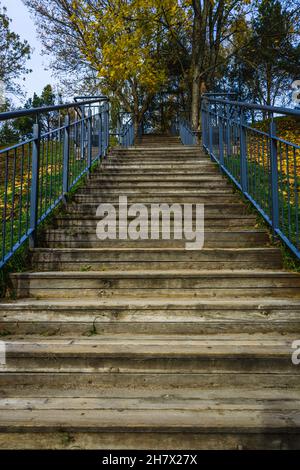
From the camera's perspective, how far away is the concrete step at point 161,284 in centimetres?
281

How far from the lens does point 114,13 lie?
11.3 m

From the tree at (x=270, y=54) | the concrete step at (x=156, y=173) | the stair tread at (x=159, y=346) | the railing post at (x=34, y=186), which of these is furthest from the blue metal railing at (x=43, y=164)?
the tree at (x=270, y=54)

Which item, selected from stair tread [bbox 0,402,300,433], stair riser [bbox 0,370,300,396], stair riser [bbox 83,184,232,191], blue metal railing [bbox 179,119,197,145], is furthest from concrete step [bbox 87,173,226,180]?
blue metal railing [bbox 179,119,197,145]

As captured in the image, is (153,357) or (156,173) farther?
(156,173)

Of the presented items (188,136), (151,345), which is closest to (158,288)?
(151,345)

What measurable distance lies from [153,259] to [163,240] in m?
0.34

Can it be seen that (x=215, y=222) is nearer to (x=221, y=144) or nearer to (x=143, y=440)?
(x=221, y=144)

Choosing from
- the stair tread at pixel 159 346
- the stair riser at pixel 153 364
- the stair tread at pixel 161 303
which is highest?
the stair tread at pixel 161 303

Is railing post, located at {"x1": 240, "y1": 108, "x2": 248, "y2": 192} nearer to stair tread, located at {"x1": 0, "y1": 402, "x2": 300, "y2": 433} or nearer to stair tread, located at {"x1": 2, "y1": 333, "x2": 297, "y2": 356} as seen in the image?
stair tread, located at {"x1": 2, "y1": 333, "x2": 297, "y2": 356}

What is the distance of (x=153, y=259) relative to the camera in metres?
3.19

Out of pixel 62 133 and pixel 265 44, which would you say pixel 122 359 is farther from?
pixel 265 44

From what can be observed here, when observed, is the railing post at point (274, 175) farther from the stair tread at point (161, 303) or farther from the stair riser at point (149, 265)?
the stair tread at point (161, 303)

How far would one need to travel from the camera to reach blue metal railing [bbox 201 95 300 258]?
2.99 m
